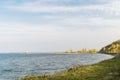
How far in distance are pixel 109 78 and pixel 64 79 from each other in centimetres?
622

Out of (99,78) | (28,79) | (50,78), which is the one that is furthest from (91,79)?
(28,79)

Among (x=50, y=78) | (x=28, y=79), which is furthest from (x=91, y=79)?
(x=28, y=79)

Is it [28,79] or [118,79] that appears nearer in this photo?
[118,79]

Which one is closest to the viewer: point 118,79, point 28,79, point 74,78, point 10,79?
point 118,79

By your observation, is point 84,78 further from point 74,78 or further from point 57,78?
point 57,78

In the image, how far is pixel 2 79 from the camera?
60719mm

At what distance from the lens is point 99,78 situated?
38.6 metres

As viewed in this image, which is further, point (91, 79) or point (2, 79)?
point (2, 79)

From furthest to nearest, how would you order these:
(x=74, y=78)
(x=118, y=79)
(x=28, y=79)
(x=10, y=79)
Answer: (x=10, y=79) → (x=28, y=79) → (x=74, y=78) → (x=118, y=79)

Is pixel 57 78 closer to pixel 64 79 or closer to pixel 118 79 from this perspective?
pixel 64 79

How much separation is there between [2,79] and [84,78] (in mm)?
27045

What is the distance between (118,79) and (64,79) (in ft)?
24.5

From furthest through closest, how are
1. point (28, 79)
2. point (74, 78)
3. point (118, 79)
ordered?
point (28, 79) < point (74, 78) < point (118, 79)

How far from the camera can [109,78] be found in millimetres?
38281
